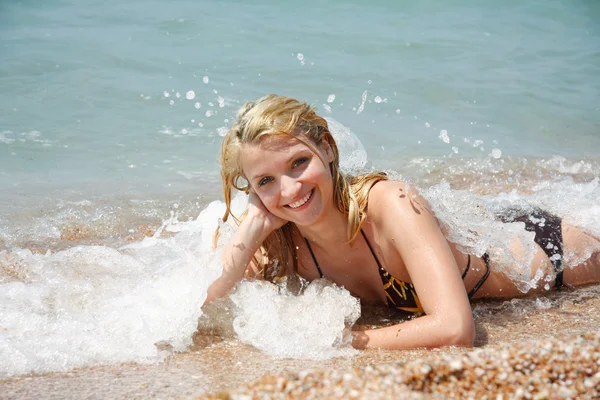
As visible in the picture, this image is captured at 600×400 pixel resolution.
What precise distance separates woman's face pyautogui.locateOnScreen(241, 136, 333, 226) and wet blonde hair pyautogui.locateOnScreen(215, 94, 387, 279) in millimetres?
46

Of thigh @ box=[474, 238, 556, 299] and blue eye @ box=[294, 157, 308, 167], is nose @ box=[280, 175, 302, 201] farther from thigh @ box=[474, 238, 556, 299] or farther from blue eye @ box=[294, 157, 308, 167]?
thigh @ box=[474, 238, 556, 299]

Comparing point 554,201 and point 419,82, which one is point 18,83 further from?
point 554,201

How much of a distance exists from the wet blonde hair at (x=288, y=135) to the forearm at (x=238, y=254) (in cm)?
18

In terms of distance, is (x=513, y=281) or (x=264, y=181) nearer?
(x=264, y=181)

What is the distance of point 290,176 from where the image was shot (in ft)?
12.2

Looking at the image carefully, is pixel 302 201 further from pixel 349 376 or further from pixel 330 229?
pixel 349 376

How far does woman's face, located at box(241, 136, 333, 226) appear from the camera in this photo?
3693 mm

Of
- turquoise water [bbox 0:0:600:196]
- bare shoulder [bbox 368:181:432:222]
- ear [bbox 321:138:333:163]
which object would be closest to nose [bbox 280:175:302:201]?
ear [bbox 321:138:333:163]

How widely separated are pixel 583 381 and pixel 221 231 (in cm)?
234

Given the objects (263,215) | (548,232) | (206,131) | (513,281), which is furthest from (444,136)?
(263,215)

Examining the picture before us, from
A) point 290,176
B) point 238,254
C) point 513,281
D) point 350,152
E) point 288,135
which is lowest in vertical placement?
point 513,281

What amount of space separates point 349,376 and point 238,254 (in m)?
1.50

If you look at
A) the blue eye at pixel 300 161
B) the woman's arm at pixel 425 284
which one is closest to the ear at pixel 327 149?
the blue eye at pixel 300 161

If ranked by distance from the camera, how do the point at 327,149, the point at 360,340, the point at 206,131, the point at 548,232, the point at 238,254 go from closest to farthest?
the point at 360,340 → the point at 327,149 → the point at 238,254 → the point at 548,232 → the point at 206,131
